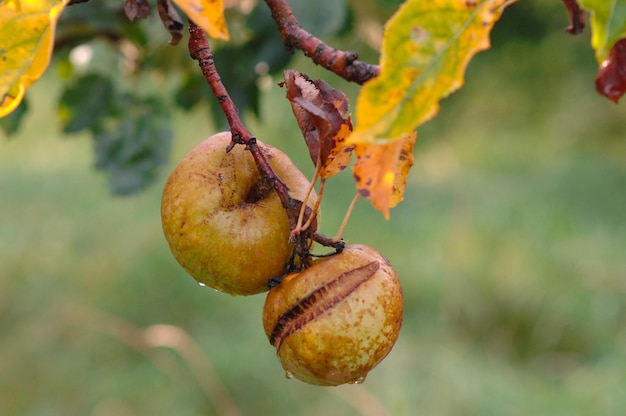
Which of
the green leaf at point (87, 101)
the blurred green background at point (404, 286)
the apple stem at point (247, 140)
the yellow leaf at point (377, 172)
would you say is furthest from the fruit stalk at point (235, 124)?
the blurred green background at point (404, 286)

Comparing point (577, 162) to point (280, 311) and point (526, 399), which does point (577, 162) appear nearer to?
point (526, 399)

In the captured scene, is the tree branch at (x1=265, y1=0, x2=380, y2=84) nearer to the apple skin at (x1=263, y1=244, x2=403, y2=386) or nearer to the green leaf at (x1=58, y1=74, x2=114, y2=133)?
the apple skin at (x1=263, y1=244, x2=403, y2=386)

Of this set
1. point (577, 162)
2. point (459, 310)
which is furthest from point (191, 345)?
point (577, 162)

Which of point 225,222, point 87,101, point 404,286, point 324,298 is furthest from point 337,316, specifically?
point 404,286

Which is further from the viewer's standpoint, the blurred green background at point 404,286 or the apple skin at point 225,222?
the blurred green background at point 404,286

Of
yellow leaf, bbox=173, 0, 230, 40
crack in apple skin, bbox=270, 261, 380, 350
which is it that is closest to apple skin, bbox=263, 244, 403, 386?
crack in apple skin, bbox=270, 261, 380, 350

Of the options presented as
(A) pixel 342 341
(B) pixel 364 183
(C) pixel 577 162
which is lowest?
(C) pixel 577 162

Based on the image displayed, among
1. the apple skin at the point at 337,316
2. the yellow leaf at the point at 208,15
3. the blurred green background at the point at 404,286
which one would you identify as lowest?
the blurred green background at the point at 404,286

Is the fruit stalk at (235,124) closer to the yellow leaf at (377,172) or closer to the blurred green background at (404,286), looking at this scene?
the yellow leaf at (377,172)

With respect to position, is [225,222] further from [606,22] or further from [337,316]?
[606,22]
